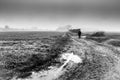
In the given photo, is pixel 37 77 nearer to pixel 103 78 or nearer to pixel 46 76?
pixel 46 76

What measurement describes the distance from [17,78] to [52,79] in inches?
106

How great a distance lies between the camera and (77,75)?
25.1ft

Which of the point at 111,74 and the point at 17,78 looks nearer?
the point at 17,78

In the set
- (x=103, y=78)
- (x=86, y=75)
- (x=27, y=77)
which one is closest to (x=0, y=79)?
(x=27, y=77)

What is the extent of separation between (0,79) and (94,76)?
7.23 meters

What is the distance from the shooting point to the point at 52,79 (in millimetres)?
7207

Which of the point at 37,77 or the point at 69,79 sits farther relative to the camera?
the point at 37,77

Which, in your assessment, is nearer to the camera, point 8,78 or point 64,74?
point 8,78

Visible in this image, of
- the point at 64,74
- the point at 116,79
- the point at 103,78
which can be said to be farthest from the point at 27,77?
the point at 116,79

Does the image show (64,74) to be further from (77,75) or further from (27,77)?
(27,77)

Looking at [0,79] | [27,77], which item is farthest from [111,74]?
[0,79]

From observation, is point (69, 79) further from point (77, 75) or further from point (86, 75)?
point (86, 75)

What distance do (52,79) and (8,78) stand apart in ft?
11.1

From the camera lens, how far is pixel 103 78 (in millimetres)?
7285
